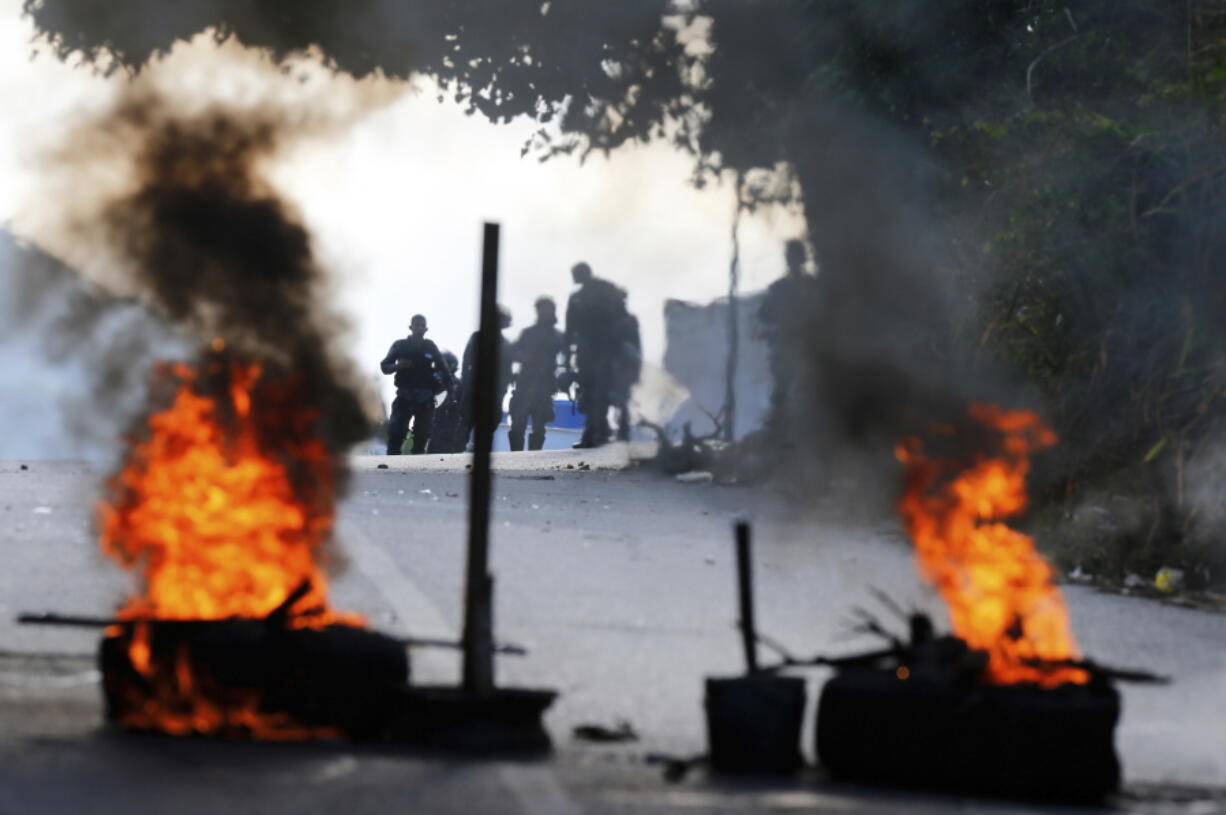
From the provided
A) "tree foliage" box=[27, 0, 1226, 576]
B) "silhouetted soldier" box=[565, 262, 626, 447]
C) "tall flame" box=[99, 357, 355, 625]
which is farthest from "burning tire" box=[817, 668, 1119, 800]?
"silhouetted soldier" box=[565, 262, 626, 447]

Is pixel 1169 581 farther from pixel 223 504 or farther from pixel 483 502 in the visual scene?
pixel 223 504

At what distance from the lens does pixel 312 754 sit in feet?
18.4

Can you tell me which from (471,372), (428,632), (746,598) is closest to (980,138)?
(428,632)

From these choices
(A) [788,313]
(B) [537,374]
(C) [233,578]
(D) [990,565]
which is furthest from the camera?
(B) [537,374]

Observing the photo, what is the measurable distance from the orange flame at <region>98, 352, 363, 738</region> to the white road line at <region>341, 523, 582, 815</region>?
40.1 inches

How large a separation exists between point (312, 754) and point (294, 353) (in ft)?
8.07

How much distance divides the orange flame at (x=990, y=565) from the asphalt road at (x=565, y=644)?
51 centimetres

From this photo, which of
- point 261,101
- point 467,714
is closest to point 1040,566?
point 467,714

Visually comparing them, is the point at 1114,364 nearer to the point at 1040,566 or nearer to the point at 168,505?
the point at 1040,566

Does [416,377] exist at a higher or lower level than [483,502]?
higher

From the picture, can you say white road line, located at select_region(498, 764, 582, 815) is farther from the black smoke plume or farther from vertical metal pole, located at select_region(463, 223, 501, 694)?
the black smoke plume

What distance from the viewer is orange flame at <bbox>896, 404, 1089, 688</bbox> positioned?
19.1ft

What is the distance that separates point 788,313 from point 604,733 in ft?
17.2

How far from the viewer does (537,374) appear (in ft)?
84.0
